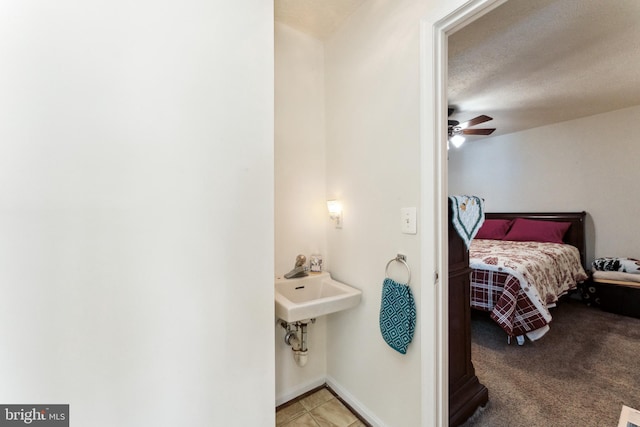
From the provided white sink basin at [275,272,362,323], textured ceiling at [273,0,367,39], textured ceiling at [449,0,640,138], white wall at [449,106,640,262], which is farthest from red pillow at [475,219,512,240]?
textured ceiling at [273,0,367,39]

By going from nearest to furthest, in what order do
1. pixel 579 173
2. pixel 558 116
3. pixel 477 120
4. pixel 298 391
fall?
pixel 298 391, pixel 477 120, pixel 558 116, pixel 579 173

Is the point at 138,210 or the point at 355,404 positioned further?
the point at 355,404

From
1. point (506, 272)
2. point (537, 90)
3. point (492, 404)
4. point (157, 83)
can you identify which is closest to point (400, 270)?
point (492, 404)

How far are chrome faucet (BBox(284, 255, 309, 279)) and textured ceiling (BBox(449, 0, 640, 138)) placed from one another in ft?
6.61

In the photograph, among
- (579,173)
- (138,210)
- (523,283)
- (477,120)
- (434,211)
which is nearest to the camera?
(138,210)

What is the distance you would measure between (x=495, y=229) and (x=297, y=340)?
4047 millimetres

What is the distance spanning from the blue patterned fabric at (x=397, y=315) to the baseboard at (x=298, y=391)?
2.69 feet

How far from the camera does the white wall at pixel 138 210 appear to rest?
82cm

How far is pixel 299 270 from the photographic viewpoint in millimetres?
1734

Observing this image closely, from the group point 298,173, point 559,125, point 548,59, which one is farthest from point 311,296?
point 559,125

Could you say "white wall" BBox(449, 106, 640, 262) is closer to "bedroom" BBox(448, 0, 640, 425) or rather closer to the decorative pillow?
"bedroom" BBox(448, 0, 640, 425)

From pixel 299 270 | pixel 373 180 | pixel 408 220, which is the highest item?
pixel 373 180

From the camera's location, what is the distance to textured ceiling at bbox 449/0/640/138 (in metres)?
1.67

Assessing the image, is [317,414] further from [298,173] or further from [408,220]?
[298,173]
